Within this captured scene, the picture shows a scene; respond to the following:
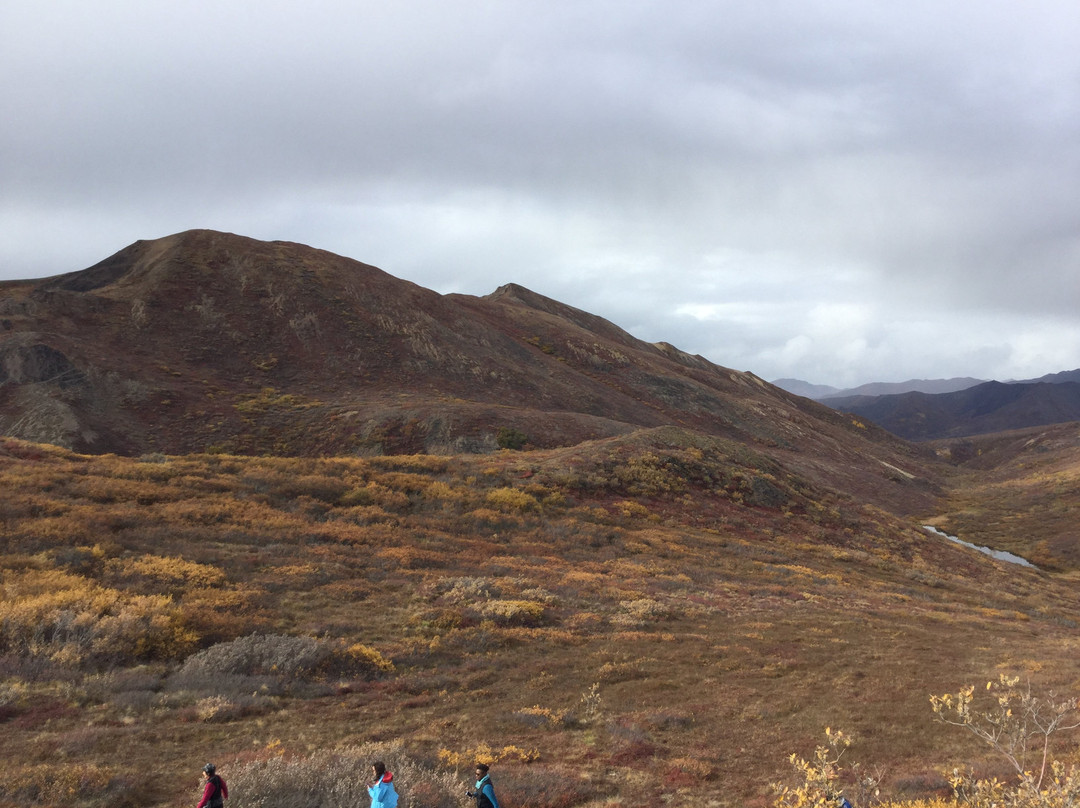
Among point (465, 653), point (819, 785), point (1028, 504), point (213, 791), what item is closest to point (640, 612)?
point (465, 653)

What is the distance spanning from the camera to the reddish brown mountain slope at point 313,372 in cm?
4941

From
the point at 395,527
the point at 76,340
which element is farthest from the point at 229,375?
the point at 395,527

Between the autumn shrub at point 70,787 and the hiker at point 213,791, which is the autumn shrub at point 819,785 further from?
the autumn shrub at point 70,787

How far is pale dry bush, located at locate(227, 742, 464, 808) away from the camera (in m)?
8.67

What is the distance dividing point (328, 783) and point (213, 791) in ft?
5.33

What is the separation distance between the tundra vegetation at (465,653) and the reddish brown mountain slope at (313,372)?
55.2 feet

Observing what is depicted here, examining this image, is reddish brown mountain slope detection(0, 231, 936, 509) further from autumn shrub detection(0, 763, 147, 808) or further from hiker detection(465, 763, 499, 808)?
hiker detection(465, 763, 499, 808)

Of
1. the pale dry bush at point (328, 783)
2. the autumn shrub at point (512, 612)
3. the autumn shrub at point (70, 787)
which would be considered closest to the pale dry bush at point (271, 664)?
the autumn shrub at point (70, 787)

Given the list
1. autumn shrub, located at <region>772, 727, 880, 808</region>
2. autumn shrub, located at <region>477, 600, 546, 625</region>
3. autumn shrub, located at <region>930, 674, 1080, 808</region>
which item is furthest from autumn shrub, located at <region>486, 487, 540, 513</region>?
autumn shrub, located at <region>772, 727, 880, 808</region>

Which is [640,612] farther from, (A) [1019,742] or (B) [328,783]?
(B) [328,783]

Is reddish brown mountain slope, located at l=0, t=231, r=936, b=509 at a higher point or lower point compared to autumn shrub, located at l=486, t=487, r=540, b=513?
higher

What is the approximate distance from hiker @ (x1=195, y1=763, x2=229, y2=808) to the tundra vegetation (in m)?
0.23

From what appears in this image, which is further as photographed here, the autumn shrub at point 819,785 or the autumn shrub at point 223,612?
the autumn shrub at point 223,612

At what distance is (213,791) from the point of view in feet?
27.3
